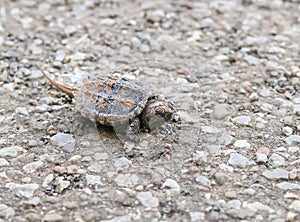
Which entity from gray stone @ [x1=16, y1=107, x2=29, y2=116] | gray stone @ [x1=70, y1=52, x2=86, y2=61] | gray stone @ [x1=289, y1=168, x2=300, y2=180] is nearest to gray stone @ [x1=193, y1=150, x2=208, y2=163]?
gray stone @ [x1=289, y1=168, x2=300, y2=180]

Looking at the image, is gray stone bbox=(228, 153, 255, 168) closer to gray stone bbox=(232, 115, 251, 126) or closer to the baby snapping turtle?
gray stone bbox=(232, 115, 251, 126)

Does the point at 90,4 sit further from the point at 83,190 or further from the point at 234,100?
the point at 83,190

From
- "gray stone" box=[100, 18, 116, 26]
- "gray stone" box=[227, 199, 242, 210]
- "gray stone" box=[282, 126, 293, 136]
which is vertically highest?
"gray stone" box=[100, 18, 116, 26]

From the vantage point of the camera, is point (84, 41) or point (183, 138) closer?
point (183, 138)

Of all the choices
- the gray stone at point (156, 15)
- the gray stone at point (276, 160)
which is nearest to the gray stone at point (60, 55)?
the gray stone at point (156, 15)

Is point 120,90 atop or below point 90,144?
atop

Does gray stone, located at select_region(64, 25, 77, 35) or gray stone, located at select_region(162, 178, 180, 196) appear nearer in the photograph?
gray stone, located at select_region(162, 178, 180, 196)

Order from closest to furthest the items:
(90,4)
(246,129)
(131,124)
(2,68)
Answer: (131,124) < (246,129) < (2,68) < (90,4)

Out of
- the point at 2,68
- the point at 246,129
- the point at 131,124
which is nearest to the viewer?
the point at 131,124

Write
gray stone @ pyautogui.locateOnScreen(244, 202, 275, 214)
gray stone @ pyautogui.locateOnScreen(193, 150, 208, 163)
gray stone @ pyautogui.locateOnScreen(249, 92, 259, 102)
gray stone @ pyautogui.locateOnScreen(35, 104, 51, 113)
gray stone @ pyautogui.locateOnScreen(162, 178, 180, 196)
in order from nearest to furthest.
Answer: gray stone @ pyautogui.locateOnScreen(244, 202, 275, 214), gray stone @ pyautogui.locateOnScreen(162, 178, 180, 196), gray stone @ pyautogui.locateOnScreen(193, 150, 208, 163), gray stone @ pyautogui.locateOnScreen(35, 104, 51, 113), gray stone @ pyautogui.locateOnScreen(249, 92, 259, 102)

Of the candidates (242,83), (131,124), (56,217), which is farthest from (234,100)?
(56,217)
